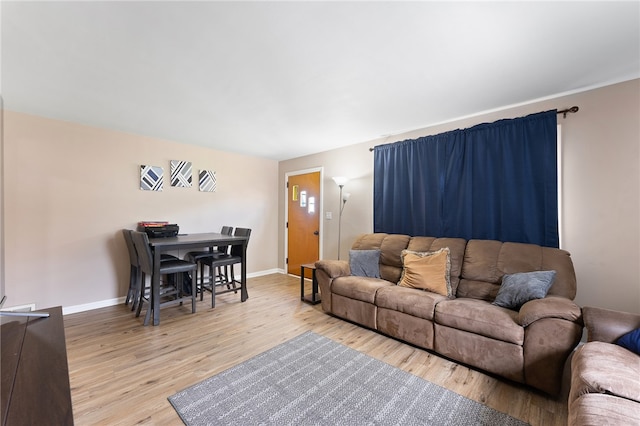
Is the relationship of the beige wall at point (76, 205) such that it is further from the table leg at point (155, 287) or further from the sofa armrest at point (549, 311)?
the sofa armrest at point (549, 311)

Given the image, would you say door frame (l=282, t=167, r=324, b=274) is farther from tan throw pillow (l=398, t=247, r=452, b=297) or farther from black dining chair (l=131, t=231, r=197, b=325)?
black dining chair (l=131, t=231, r=197, b=325)

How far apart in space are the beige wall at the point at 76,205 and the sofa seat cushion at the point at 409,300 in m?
3.24

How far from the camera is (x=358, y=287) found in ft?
9.84

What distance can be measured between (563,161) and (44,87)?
16.2 feet

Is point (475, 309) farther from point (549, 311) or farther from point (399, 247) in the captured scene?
point (399, 247)

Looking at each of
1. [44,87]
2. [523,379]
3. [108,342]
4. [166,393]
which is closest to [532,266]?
[523,379]

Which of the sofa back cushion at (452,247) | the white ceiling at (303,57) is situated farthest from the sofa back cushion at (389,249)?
the white ceiling at (303,57)

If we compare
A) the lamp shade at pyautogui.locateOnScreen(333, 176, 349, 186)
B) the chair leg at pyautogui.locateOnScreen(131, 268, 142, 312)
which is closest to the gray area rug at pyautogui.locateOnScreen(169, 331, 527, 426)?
the chair leg at pyautogui.locateOnScreen(131, 268, 142, 312)

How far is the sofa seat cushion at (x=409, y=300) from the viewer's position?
2.48 m

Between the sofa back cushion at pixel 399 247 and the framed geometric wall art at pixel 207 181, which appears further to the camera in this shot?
the framed geometric wall art at pixel 207 181

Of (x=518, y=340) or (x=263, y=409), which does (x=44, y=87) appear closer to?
(x=263, y=409)

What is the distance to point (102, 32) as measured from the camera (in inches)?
68.5

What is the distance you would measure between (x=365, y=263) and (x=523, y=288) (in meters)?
1.60

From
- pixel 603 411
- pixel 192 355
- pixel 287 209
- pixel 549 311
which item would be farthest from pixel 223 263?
pixel 603 411
